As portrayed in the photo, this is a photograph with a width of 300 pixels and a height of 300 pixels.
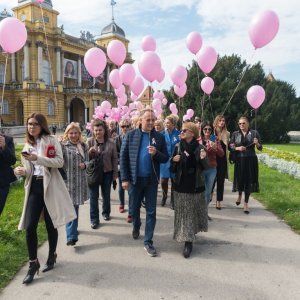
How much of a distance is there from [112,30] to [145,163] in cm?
6598

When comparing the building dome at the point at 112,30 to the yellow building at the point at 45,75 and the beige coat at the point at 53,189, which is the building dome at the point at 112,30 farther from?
the beige coat at the point at 53,189

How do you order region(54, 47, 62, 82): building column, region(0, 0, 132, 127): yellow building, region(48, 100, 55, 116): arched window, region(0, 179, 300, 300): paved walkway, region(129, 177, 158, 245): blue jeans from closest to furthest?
region(0, 179, 300, 300): paved walkway < region(129, 177, 158, 245): blue jeans < region(0, 0, 132, 127): yellow building < region(48, 100, 55, 116): arched window < region(54, 47, 62, 82): building column

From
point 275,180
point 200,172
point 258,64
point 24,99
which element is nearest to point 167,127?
point 200,172

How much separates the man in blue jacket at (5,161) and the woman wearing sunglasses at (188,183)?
83.8 inches

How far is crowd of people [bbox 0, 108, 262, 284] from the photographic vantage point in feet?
12.8

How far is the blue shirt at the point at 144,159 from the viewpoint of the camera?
476cm

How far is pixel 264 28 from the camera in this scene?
19.9 feet

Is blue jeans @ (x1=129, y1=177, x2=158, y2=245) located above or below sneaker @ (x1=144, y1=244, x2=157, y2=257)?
above

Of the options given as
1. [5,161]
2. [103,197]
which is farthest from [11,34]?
[103,197]

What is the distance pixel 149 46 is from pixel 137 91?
1.67m

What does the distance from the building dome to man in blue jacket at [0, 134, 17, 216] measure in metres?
65.9

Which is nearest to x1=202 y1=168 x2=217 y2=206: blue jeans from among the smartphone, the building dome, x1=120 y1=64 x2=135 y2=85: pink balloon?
the smartphone

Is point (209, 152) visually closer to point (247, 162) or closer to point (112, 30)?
point (247, 162)

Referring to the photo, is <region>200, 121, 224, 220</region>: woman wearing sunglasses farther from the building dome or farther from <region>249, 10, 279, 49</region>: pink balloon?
the building dome
